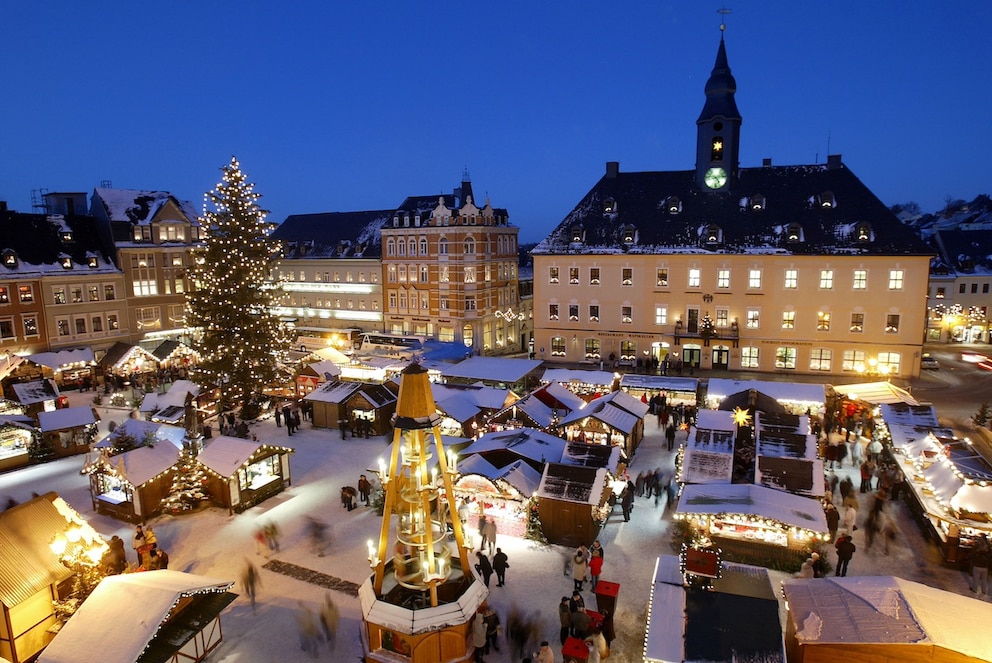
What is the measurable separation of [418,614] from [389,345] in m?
32.1

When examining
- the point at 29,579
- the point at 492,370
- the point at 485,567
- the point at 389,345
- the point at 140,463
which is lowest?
the point at 485,567

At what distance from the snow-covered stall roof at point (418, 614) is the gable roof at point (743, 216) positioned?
1191 inches

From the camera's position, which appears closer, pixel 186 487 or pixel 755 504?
pixel 755 504

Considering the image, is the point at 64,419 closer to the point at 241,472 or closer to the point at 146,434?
the point at 146,434

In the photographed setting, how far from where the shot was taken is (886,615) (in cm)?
910

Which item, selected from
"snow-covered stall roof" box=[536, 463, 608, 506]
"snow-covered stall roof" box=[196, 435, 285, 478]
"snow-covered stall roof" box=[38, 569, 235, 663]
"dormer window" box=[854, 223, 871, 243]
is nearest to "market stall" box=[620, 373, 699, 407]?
"snow-covered stall roof" box=[536, 463, 608, 506]

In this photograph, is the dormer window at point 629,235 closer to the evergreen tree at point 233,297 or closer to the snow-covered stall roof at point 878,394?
the snow-covered stall roof at point 878,394

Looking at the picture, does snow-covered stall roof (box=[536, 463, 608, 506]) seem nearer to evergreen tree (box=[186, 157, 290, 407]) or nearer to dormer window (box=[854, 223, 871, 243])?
evergreen tree (box=[186, 157, 290, 407])

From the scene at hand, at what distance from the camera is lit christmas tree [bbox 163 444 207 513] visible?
61.7ft

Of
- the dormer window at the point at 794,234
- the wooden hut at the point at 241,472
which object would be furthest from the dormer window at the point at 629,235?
the wooden hut at the point at 241,472

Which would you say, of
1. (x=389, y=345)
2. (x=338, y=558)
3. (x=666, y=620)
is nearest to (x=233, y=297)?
(x=338, y=558)

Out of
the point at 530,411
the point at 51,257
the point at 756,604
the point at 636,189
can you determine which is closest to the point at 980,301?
the point at 636,189

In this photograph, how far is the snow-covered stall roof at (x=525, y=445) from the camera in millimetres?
18281

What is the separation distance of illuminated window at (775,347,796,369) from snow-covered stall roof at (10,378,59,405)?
38.5 m
